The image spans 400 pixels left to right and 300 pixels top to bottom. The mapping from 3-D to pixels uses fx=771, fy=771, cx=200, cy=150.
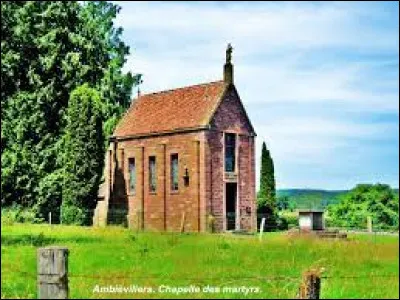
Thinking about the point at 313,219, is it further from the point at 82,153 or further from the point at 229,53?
the point at 82,153

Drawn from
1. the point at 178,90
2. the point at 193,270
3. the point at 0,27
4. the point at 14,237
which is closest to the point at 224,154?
the point at 178,90

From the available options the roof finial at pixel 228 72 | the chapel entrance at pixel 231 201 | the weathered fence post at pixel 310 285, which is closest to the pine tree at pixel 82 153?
the chapel entrance at pixel 231 201

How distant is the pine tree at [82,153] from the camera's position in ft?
133

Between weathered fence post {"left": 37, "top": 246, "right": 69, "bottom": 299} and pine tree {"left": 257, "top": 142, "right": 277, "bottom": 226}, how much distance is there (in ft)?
127

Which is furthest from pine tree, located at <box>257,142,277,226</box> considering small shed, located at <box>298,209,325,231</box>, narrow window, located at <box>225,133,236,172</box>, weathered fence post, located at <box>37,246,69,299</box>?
weathered fence post, located at <box>37,246,69,299</box>

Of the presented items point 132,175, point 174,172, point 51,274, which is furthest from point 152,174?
point 51,274

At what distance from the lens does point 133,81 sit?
1957 inches

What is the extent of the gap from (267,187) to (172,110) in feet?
26.1

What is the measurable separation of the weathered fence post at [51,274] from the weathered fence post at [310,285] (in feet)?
7.04

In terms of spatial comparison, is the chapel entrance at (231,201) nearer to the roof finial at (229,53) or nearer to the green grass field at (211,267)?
the roof finial at (229,53)

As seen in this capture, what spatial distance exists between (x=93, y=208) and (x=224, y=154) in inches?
302

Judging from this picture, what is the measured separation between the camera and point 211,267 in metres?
14.3

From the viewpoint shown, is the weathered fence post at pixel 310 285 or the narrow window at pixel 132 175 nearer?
the weathered fence post at pixel 310 285

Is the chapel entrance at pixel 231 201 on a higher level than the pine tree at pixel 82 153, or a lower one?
lower
